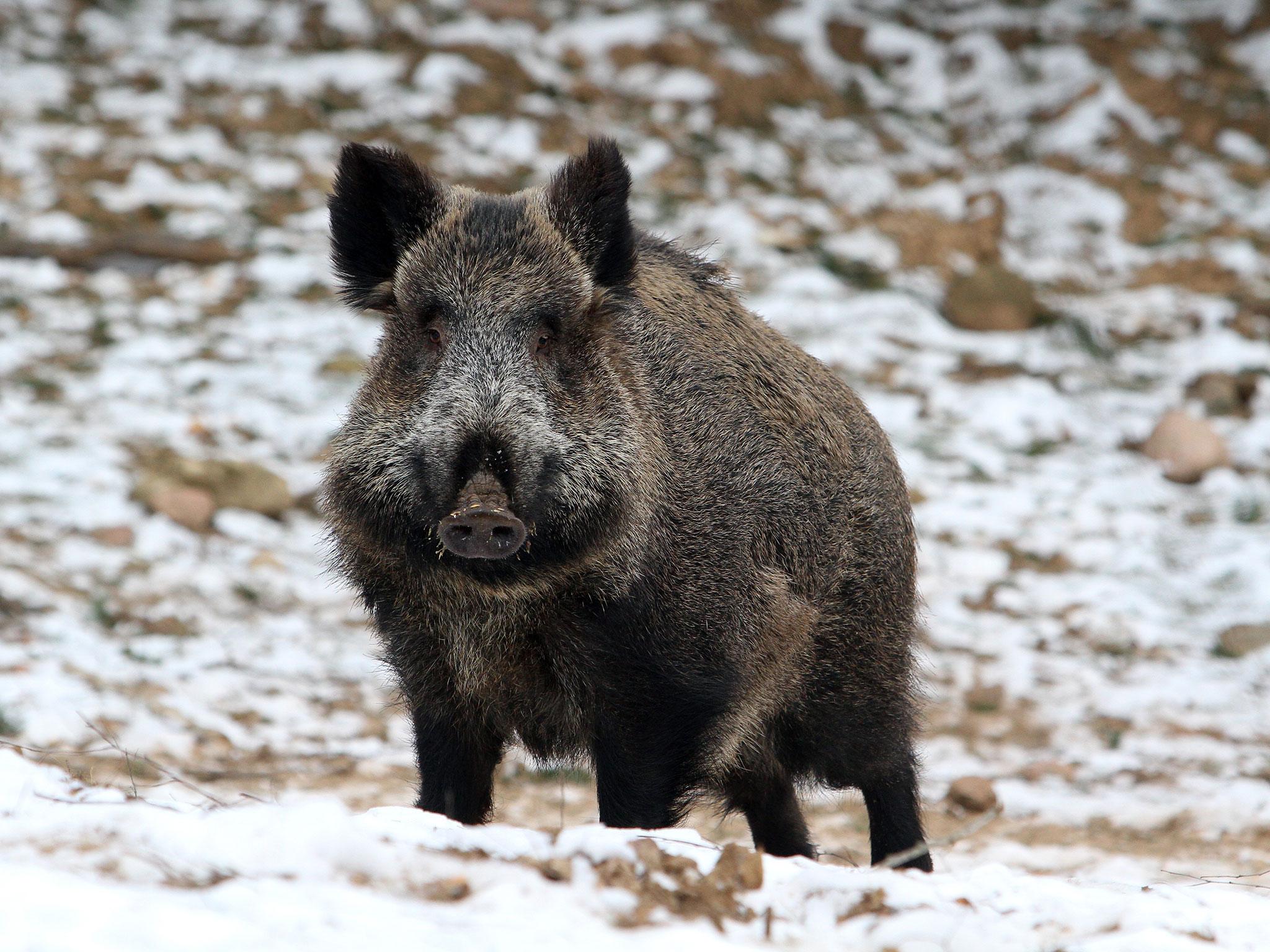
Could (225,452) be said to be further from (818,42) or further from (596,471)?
(818,42)

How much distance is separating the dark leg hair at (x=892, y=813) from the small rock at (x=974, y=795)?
83cm

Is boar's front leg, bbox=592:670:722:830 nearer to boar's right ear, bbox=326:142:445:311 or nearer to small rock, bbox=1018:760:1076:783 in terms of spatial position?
boar's right ear, bbox=326:142:445:311

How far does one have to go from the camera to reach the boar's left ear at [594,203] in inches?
136

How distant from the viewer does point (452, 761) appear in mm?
3479

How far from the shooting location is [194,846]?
2346 millimetres

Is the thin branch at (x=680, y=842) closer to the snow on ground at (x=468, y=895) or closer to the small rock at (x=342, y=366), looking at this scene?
the snow on ground at (x=468, y=895)

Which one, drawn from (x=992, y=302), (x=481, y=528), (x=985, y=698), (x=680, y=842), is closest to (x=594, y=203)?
(x=481, y=528)

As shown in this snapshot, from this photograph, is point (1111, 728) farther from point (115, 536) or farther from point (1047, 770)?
point (115, 536)

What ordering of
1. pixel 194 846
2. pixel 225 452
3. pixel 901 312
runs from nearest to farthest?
pixel 194 846, pixel 225 452, pixel 901 312

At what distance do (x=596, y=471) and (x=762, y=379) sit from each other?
94 centimetres

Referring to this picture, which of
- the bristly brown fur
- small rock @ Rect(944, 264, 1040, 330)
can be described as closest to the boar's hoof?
the bristly brown fur

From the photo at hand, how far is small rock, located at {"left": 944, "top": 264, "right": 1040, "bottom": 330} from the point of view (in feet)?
30.1

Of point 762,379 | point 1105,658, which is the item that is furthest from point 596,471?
point 1105,658

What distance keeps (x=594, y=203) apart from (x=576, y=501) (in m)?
0.82
